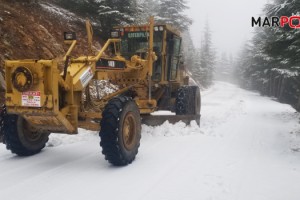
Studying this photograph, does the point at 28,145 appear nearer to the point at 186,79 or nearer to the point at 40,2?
the point at 186,79

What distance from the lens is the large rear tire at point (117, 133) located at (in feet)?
19.7

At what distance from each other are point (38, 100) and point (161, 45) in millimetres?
Result: 5405

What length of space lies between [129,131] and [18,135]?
214cm

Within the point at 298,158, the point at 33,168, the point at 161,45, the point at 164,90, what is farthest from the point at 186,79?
the point at 33,168

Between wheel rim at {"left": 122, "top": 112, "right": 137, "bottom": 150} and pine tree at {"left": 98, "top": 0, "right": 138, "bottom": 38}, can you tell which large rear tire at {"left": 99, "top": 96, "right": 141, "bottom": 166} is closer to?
wheel rim at {"left": 122, "top": 112, "right": 137, "bottom": 150}

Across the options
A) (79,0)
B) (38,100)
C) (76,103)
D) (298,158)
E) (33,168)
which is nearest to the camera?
(38,100)

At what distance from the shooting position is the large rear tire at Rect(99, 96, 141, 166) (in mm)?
6004

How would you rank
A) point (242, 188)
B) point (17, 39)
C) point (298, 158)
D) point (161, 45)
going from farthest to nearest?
point (17, 39) < point (161, 45) < point (298, 158) < point (242, 188)

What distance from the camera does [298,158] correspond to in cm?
742

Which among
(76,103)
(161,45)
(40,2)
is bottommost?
(76,103)

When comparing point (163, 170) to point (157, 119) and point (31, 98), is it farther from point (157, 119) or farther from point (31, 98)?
point (157, 119)

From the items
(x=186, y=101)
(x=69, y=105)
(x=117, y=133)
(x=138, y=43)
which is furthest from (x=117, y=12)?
(x=117, y=133)

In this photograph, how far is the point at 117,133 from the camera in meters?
6.02

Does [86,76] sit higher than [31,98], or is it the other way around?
[86,76]
